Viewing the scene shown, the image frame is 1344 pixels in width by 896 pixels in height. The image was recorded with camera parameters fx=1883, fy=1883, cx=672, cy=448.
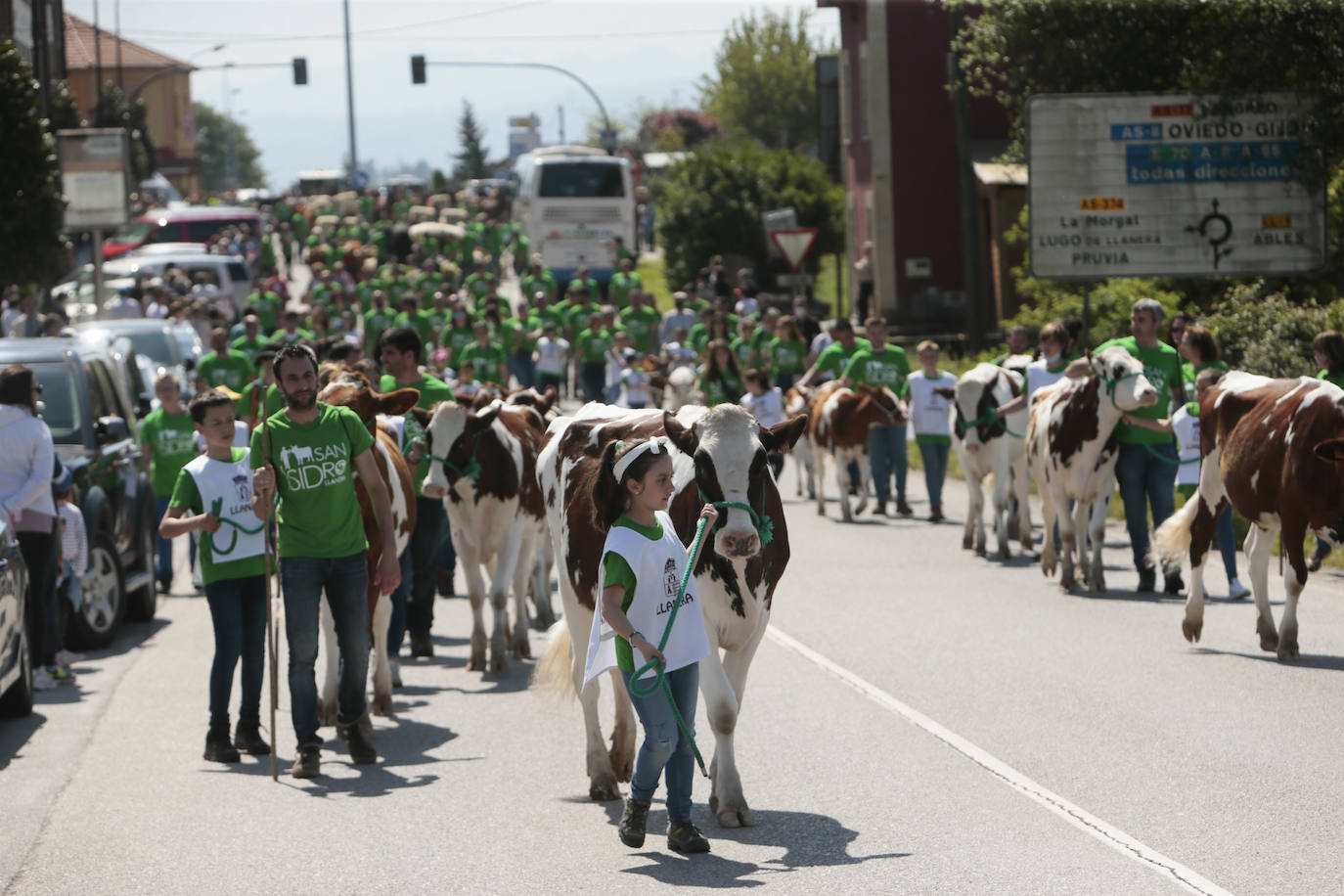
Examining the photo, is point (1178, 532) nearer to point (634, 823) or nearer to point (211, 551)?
point (634, 823)

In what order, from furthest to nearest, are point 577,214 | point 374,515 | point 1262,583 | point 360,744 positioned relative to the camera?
point 577,214
point 1262,583
point 374,515
point 360,744

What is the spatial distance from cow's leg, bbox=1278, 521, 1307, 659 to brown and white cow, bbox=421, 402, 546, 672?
4.98 meters

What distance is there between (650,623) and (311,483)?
260cm

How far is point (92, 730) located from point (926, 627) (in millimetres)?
5866

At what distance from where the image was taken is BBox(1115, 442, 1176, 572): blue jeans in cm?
1541

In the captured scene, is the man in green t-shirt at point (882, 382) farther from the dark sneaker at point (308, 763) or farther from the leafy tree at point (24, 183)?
the leafy tree at point (24, 183)

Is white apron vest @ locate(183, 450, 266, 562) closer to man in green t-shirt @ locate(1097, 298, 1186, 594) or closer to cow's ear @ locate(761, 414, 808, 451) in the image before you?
cow's ear @ locate(761, 414, 808, 451)

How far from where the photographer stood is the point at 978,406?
18000 millimetres

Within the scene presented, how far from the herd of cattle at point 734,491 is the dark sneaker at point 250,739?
0.62m

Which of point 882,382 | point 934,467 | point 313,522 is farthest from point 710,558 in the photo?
point 882,382

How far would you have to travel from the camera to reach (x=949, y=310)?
149 feet

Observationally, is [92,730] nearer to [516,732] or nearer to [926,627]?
[516,732]

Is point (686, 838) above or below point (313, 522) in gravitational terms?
below

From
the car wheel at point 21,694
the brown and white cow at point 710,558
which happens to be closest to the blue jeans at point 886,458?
the car wheel at point 21,694
